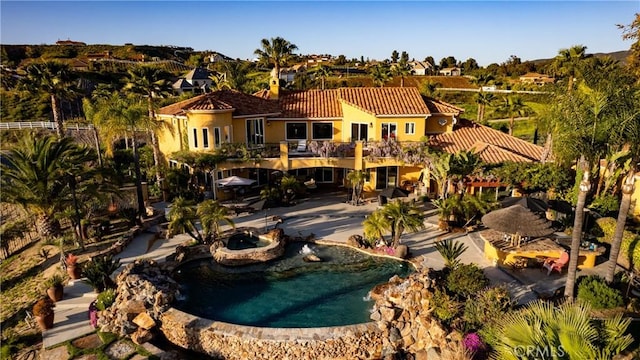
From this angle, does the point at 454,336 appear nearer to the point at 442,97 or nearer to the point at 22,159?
the point at 22,159

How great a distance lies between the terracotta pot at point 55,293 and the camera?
1722 centimetres

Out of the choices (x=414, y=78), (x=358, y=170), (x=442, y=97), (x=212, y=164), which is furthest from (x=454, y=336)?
(x=414, y=78)

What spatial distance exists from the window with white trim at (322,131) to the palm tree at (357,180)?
246 inches

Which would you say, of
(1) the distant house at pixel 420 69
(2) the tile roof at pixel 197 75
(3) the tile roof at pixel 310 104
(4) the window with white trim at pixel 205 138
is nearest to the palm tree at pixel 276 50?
(3) the tile roof at pixel 310 104

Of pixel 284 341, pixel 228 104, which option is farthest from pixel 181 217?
pixel 228 104

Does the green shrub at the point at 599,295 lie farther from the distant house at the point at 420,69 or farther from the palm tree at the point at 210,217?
the distant house at the point at 420,69

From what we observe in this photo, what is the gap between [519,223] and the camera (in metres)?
19.0

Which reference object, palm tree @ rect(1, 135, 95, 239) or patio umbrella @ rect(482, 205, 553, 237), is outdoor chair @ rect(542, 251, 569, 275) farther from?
palm tree @ rect(1, 135, 95, 239)

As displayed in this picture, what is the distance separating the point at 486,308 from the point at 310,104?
23900 millimetres

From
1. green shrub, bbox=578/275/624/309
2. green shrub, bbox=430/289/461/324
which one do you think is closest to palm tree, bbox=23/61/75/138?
green shrub, bbox=430/289/461/324

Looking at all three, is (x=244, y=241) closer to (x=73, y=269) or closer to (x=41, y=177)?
(x=73, y=269)

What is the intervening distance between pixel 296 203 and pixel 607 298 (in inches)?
791

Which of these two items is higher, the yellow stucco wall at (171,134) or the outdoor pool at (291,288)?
the yellow stucco wall at (171,134)

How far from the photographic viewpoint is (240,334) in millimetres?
15125
